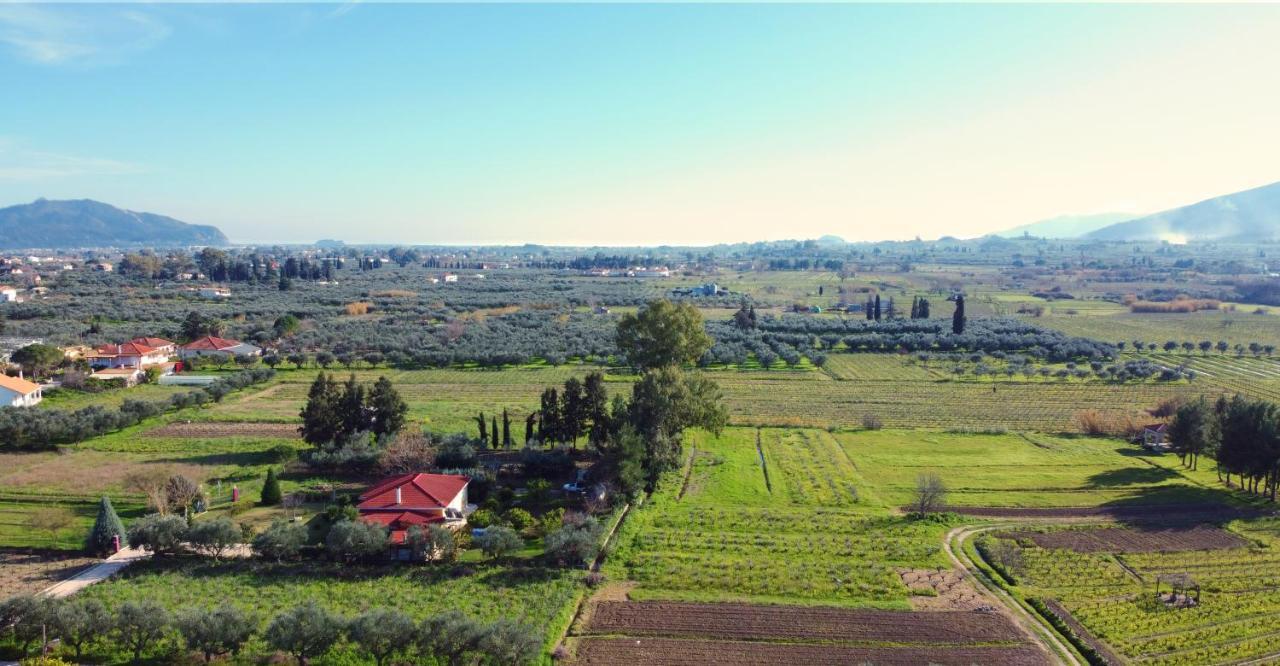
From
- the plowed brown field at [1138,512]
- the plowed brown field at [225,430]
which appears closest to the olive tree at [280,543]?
the plowed brown field at [225,430]

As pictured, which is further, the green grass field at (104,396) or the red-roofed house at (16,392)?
the green grass field at (104,396)

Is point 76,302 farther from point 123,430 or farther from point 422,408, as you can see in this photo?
point 422,408

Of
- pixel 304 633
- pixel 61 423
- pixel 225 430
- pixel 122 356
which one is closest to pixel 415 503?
pixel 304 633

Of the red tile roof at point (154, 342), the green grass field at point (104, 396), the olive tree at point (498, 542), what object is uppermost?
the red tile roof at point (154, 342)

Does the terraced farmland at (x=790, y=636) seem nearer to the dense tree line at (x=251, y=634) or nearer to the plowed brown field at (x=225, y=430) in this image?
the dense tree line at (x=251, y=634)

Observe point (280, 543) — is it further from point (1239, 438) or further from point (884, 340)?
point (884, 340)

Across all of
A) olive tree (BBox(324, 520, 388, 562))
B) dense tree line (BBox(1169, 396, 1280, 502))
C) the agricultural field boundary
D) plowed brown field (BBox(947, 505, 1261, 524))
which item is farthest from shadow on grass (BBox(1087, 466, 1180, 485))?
olive tree (BBox(324, 520, 388, 562))

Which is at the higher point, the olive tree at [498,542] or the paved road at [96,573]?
the olive tree at [498,542]
